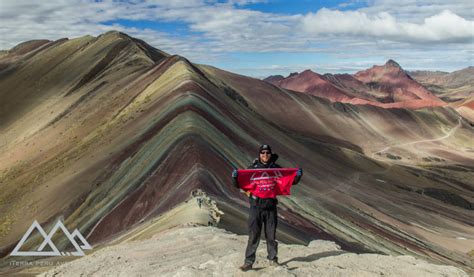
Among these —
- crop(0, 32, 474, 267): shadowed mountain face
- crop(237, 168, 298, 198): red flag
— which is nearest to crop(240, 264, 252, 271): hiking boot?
crop(237, 168, 298, 198): red flag

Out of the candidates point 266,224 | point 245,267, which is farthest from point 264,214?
point 245,267

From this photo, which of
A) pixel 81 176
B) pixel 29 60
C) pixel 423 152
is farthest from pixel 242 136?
pixel 29 60

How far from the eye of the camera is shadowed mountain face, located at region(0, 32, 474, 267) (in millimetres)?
24984

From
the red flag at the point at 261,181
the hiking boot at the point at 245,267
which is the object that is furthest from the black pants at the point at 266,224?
the hiking boot at the point at 245,267

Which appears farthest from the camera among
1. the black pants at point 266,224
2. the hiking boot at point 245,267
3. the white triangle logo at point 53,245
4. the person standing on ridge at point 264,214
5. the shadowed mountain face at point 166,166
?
the shadowed mountain face at point 166,166

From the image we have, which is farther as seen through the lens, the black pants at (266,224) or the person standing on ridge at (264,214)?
the black pants at (266,224)

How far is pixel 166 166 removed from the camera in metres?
26.6

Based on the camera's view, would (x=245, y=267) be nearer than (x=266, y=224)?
Yes

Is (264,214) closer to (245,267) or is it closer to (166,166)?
(245,267)

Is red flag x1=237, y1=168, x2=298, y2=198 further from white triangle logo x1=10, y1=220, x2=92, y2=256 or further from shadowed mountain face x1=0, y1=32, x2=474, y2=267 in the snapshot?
white triangle logo x1=10, y1=220, x2=92, y2=256

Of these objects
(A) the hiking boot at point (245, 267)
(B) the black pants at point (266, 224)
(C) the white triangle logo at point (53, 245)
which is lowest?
(C) the white triangle logo at point (53, 245)

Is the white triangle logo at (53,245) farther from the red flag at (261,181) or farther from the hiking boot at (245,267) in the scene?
the red flag at (261,181)

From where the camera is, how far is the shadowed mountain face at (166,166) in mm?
24984

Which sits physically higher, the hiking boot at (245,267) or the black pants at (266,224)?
the black pants at (266,224)
